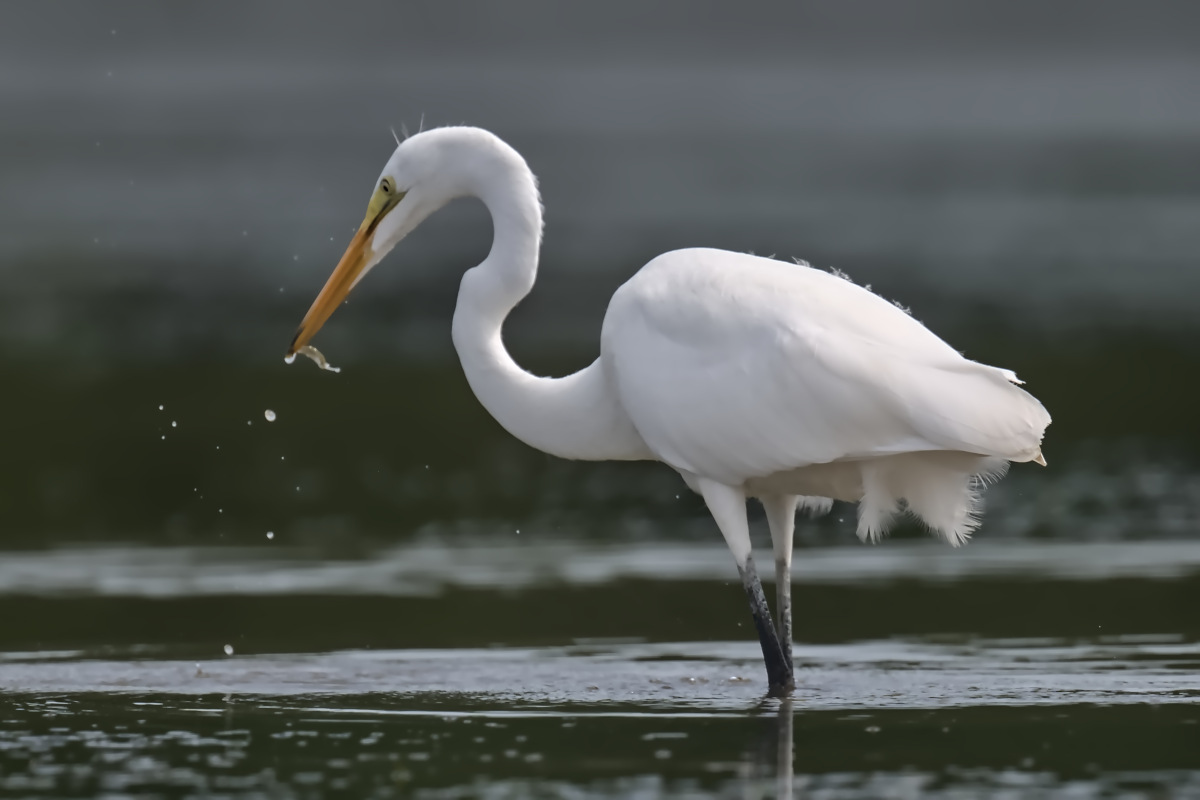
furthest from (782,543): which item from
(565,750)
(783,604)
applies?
(565,750)

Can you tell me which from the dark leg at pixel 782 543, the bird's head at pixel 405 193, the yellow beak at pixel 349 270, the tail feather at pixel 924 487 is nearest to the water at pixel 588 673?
the dark leg at pixel 782 543

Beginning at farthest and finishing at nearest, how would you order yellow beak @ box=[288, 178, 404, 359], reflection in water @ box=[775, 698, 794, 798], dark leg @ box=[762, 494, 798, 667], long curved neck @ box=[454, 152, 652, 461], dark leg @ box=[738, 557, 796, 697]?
1. yellow beak @ box=[288, 178, 404, 359]
2. long curved neck @ box=[454, 152, 652, 461]
3. dark leg @ box=[762, 494, 798, 667]
4. dark leg @ box=[738, 557, 796, 697]
5. reflection in water @ box=[775, 698, 794, 798]

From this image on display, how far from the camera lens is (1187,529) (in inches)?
463

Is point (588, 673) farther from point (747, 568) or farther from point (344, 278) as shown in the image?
point (344, 278)

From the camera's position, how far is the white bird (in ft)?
26.1

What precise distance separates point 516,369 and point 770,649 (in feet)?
5.44

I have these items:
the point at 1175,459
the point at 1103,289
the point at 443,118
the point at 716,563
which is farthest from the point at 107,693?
the point at 443,118

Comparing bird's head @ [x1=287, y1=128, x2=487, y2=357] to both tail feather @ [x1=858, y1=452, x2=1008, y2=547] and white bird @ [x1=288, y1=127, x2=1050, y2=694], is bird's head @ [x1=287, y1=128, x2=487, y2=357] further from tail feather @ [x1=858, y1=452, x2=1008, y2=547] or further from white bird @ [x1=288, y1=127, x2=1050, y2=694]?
tail feather @ [x1=858, y1=452, x2=1008, y2=547]

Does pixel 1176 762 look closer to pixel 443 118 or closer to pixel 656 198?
pixel 656 198

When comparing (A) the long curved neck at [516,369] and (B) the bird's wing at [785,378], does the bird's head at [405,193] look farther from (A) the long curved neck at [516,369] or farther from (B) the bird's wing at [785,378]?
(B) the bird's wing at [785,378]

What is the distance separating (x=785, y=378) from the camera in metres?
8.10

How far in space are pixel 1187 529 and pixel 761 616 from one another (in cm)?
426

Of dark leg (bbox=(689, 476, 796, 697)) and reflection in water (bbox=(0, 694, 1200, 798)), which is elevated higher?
dark leg (bbox=(689, 476, 796, 697))

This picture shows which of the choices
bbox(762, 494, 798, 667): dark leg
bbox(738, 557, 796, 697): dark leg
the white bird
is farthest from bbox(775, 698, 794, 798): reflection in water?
bbox(762, 494, 798, 667): dark leg
